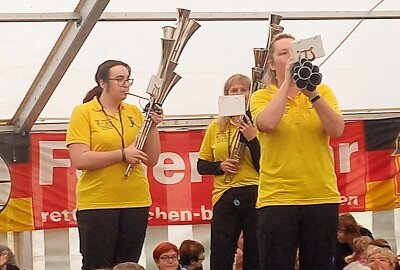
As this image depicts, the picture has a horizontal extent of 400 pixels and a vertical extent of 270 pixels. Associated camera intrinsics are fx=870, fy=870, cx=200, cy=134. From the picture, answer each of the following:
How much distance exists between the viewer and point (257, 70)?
4.45 meters

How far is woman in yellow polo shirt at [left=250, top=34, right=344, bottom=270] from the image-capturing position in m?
3.32

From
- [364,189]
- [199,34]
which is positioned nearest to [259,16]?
[199,34]

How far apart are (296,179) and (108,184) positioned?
1.04 meters

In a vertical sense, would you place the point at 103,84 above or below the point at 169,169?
above

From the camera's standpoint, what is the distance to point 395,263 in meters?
5.09

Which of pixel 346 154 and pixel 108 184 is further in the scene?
pixel 346 154

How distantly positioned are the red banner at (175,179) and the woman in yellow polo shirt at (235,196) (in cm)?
209

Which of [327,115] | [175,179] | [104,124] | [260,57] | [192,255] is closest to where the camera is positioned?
[327,115]

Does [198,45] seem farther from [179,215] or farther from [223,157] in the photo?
[223,157]

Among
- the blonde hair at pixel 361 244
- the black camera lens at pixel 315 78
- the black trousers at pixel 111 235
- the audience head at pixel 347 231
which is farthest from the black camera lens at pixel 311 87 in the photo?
the audience head at pixel 347 231

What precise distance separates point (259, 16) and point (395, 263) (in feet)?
6.52

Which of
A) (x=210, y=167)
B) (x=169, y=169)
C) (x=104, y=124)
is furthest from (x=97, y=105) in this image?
(x=169, y=169)

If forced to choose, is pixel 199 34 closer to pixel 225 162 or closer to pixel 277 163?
pixel 225 162

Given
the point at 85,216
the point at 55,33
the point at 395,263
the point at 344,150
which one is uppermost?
the point at 55,33
